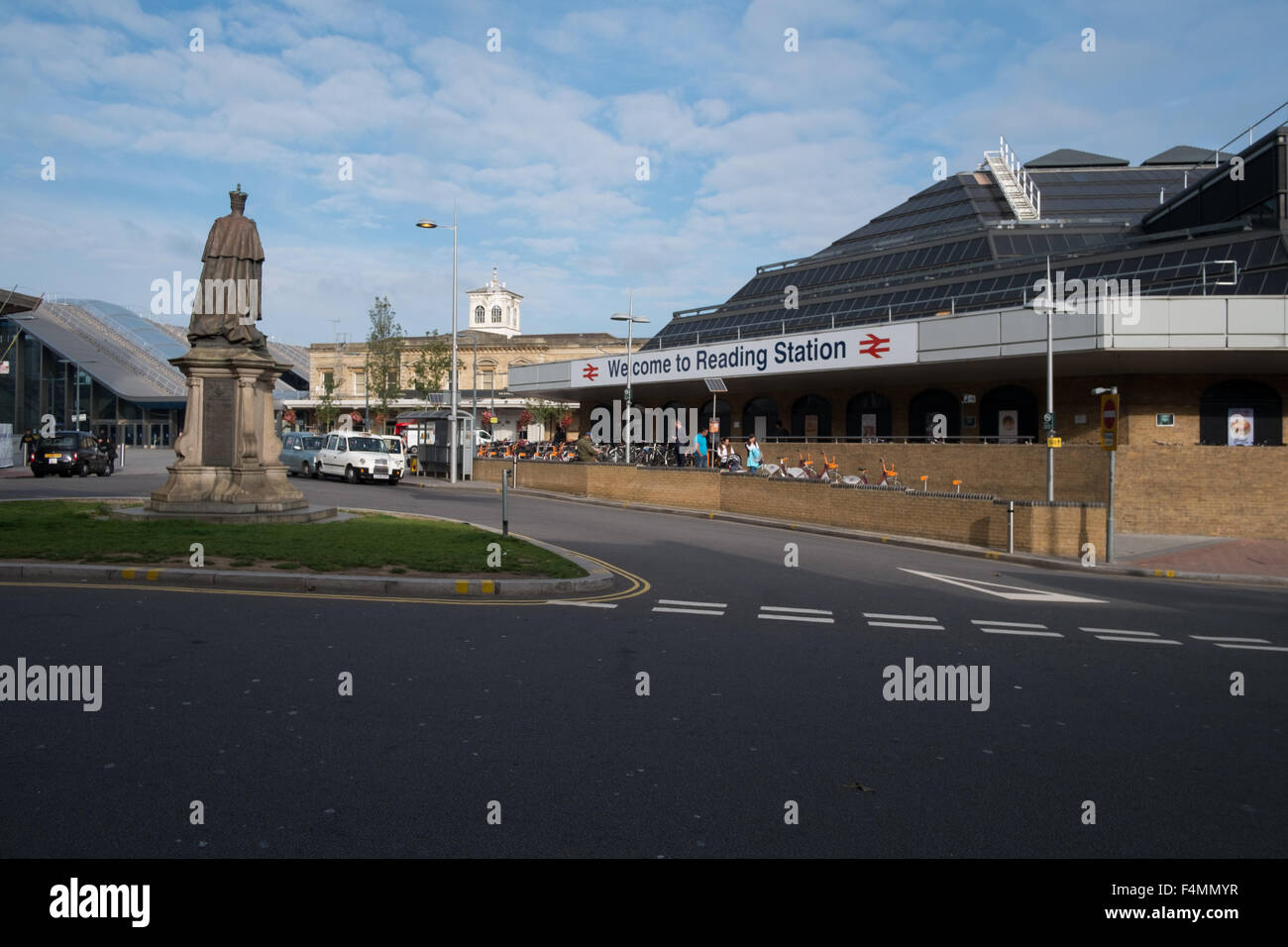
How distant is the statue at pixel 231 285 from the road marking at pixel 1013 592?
43.5ft

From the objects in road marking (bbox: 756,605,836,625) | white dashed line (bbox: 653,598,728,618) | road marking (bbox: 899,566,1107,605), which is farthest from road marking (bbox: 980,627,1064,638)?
white dashed line (bbox: 653,598,728,618)

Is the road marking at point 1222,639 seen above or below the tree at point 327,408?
below

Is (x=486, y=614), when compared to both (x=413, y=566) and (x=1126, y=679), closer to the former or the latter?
(x=413, y=566)

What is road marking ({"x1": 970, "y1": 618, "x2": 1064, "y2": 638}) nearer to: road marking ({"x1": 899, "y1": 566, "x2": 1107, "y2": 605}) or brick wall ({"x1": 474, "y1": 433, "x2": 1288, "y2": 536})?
road marking ({"x1": 899, "y1": 566, "x2": 1107, "y2": 605})

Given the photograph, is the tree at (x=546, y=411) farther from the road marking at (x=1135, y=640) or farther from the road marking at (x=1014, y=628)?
the road marking at (x=1135, y=640)

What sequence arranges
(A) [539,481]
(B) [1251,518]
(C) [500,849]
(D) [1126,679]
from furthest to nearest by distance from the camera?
(A) [539,481] < (B) [1251,518] < (D) [1126,679] < (C) [500,849]

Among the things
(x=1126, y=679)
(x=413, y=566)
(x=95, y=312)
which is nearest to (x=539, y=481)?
(x=413, y=566)

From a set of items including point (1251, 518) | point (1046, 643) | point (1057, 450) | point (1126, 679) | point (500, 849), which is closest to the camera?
point (500, 849)

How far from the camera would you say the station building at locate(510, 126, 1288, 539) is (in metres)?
23.1

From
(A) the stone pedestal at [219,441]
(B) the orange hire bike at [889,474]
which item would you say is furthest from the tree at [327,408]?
(A) the stone pedestal at [219,441]

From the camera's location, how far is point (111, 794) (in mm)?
4758

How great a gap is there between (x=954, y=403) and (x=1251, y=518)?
11.5 m

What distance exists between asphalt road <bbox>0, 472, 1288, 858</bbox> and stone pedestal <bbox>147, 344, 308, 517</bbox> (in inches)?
274

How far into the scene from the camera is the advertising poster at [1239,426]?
26328 millimetres
